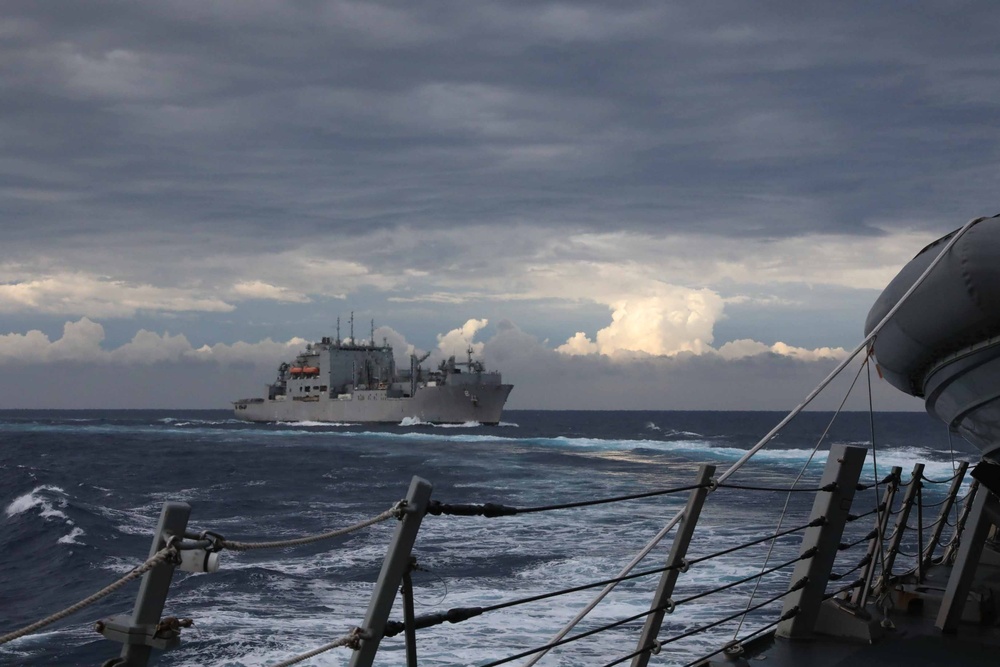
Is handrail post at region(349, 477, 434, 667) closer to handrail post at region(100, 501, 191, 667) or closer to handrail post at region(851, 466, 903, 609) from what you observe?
handrail post at region(100, 501, 191, 667)

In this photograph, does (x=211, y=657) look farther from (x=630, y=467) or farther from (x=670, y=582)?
(x=630, y=467)

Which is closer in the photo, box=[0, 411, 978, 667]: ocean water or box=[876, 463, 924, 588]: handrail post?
box=[876, 463, 924, 588]: handrail post

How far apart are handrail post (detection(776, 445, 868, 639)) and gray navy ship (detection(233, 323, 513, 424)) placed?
71.3 m

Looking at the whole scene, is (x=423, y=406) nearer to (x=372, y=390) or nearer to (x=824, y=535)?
(x=372, y=390)

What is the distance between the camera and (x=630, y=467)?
128ft

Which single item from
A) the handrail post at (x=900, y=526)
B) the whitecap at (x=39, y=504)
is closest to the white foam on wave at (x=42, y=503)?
the whitecap at (x=39, y=504)

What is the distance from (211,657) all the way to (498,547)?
264 inches

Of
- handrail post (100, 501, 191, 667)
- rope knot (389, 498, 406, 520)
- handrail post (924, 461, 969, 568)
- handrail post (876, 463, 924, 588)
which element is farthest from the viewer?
handrail post (924, 461, 969, 568)

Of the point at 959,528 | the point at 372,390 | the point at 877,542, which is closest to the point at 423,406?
the point at 372,390

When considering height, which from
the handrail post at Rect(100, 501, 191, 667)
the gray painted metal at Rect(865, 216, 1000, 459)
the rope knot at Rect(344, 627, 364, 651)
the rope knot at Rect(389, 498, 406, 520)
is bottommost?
the rope knot at Rect(344, 627, 364, 651)

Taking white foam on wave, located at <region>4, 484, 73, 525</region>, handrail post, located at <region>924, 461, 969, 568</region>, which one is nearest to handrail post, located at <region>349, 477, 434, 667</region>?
handrail post, located at <region>924, 461, 969, 568</region>

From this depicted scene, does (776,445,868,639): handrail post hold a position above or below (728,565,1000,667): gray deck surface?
above

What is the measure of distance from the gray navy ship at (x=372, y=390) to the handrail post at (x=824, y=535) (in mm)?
71267

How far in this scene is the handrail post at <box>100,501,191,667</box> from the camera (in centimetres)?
178
